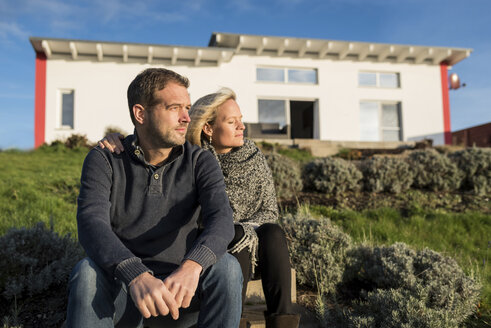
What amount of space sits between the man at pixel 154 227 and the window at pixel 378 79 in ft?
50.8

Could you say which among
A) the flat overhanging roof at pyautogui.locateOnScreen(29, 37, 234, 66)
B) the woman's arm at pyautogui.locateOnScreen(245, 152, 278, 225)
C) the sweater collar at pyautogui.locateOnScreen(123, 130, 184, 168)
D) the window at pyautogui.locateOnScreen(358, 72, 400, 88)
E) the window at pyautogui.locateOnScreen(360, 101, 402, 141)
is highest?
the flat overhanging roof at pyautogui.locateOnScreen(29, 37, 234, 66)

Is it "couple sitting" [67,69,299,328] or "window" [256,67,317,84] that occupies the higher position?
"window" [256,67,317,84]

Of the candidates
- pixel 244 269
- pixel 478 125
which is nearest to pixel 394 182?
pixel 244 269

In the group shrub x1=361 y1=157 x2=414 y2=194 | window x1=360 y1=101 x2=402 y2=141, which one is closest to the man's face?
shrub x1=361 y1=157 x2=414 y2=194

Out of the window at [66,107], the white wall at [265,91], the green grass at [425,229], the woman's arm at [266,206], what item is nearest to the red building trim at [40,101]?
the white wall at [265,91]

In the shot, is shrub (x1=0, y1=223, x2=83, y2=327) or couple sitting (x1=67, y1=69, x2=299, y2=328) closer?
couple sitting (x1=67, y1=69, x2=299, y2=328)

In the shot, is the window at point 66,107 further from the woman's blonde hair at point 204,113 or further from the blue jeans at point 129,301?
the blue jeans at point 129,301

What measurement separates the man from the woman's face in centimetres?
65

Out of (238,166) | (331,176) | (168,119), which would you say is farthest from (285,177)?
(168,119)

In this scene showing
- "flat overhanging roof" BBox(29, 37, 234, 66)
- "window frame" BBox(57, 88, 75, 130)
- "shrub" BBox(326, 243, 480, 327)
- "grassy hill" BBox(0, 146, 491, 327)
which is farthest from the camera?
"window frame" BBox(57, 88, 75, 130)

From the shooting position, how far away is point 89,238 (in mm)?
1618

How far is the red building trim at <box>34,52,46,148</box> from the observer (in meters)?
13.0

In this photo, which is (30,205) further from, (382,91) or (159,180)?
(382,91)

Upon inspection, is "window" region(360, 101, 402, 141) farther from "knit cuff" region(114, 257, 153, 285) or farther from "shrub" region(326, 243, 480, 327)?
"knit cuff" region(114, 257, 153, 285)
